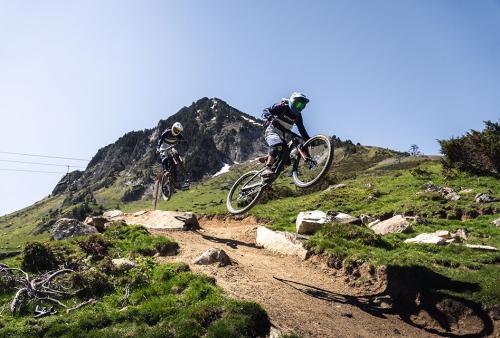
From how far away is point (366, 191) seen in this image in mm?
42375

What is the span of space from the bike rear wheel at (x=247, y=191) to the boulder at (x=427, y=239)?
852cm

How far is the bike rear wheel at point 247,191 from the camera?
18375 mm

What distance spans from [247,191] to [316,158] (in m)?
4.07

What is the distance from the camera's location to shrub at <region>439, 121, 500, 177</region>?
41.3m

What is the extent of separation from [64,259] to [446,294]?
1461 centimetres

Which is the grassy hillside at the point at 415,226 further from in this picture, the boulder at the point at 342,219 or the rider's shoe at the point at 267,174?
the rider's shoe at the point at 267,174

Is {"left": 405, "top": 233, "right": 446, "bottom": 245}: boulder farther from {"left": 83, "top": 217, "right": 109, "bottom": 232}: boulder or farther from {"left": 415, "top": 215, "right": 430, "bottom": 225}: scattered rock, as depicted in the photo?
{"left": 83, "top": 217, "right": 109, "bottom": 232}: boulder

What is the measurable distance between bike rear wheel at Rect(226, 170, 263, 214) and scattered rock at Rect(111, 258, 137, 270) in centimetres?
512

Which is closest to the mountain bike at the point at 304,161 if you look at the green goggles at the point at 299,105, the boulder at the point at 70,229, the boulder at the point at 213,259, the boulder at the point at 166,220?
the green goggles at the point at 299,105

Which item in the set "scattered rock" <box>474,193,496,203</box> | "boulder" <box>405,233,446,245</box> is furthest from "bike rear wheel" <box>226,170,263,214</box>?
"scattered rock" <box>474,193,496,203</box>

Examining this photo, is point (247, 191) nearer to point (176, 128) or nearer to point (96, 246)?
point (96, 246)

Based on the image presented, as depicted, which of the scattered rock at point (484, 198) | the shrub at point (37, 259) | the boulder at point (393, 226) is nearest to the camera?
the shrub at point (37, 259)

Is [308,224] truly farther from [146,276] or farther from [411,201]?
[411,201]

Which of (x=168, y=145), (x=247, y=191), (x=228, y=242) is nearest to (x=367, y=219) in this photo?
(x=228, y=242)
